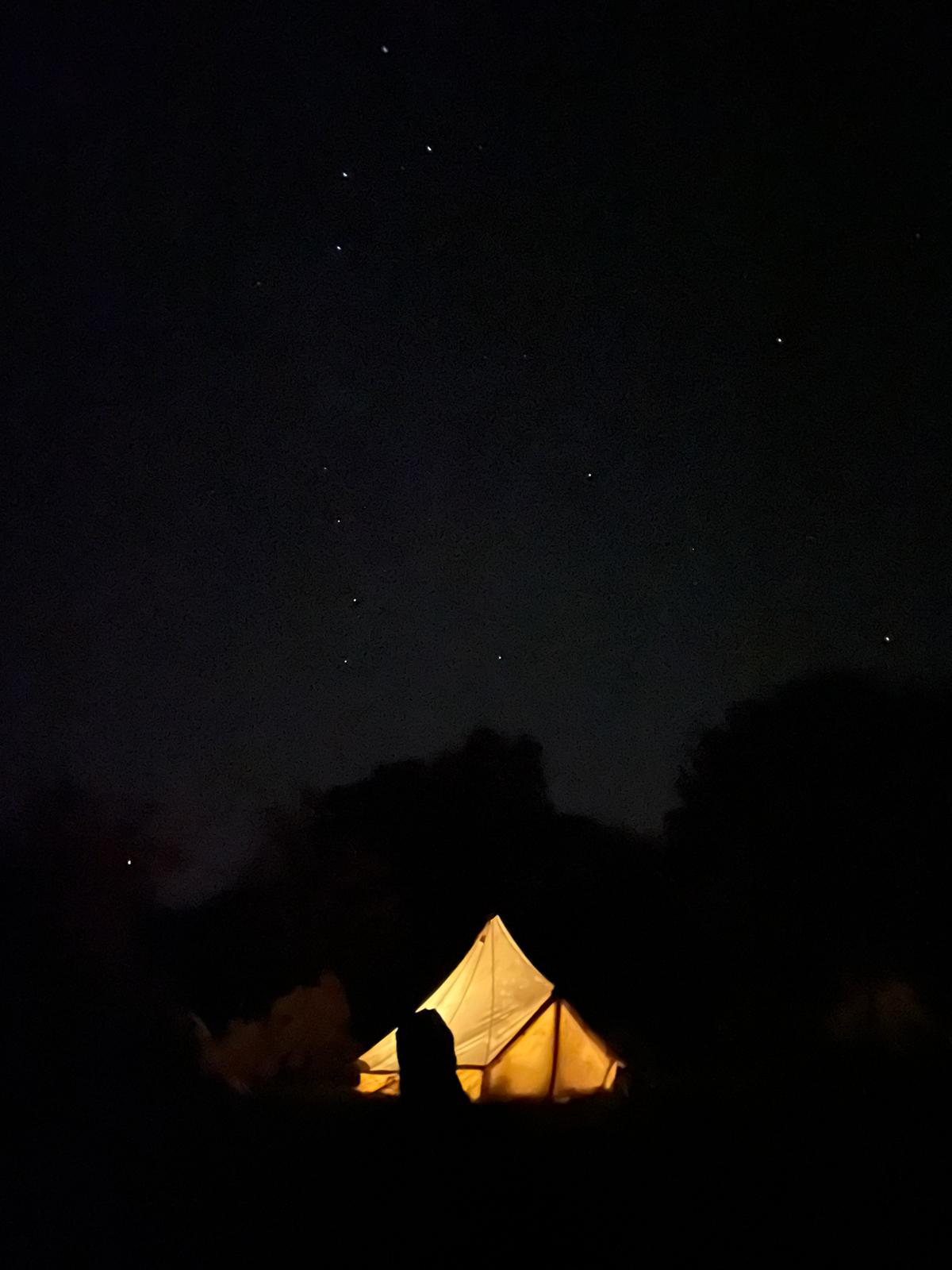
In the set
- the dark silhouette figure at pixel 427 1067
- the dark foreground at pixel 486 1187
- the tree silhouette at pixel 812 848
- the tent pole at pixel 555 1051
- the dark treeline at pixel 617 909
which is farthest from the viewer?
the tree silhouette at pixel 812 848

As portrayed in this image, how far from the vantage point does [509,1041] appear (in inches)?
197

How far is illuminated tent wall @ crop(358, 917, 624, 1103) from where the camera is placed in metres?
4.84

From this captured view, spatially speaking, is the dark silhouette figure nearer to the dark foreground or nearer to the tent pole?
the dark foreground

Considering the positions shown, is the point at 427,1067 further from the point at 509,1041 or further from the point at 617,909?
the point at 617,909

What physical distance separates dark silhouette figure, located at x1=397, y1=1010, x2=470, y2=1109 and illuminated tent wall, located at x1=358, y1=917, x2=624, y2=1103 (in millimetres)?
1647

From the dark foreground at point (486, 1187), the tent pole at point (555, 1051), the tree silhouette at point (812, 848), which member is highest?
the tree silhouette at point (812, 848)

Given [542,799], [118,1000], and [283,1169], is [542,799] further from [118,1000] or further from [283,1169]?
[283,1169]

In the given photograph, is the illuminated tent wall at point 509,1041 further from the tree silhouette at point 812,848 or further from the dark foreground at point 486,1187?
the tree silhouette at point 812,848

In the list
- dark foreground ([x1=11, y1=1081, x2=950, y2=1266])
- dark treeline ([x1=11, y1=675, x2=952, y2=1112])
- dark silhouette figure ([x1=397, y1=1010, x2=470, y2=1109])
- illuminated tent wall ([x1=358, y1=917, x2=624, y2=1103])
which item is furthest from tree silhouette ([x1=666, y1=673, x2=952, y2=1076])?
dark silhouette figure ([x1=397, y1=1010, x2=470, y2=1109])

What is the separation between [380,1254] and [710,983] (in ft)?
19.1

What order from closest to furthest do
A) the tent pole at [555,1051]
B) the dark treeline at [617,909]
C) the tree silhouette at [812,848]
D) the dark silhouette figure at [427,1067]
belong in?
the dark silhouette figure at [427,1067] → the tent pole at [555,1051] → the dark treeline at [617,909] → the tree silhouette at [812,848]

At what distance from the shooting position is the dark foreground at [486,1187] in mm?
2936

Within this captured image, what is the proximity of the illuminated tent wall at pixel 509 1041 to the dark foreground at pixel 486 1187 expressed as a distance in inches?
20.2

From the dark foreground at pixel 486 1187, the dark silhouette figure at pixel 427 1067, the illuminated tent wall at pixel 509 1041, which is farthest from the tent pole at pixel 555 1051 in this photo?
the dark silhouette figure at pixel 427 1067
